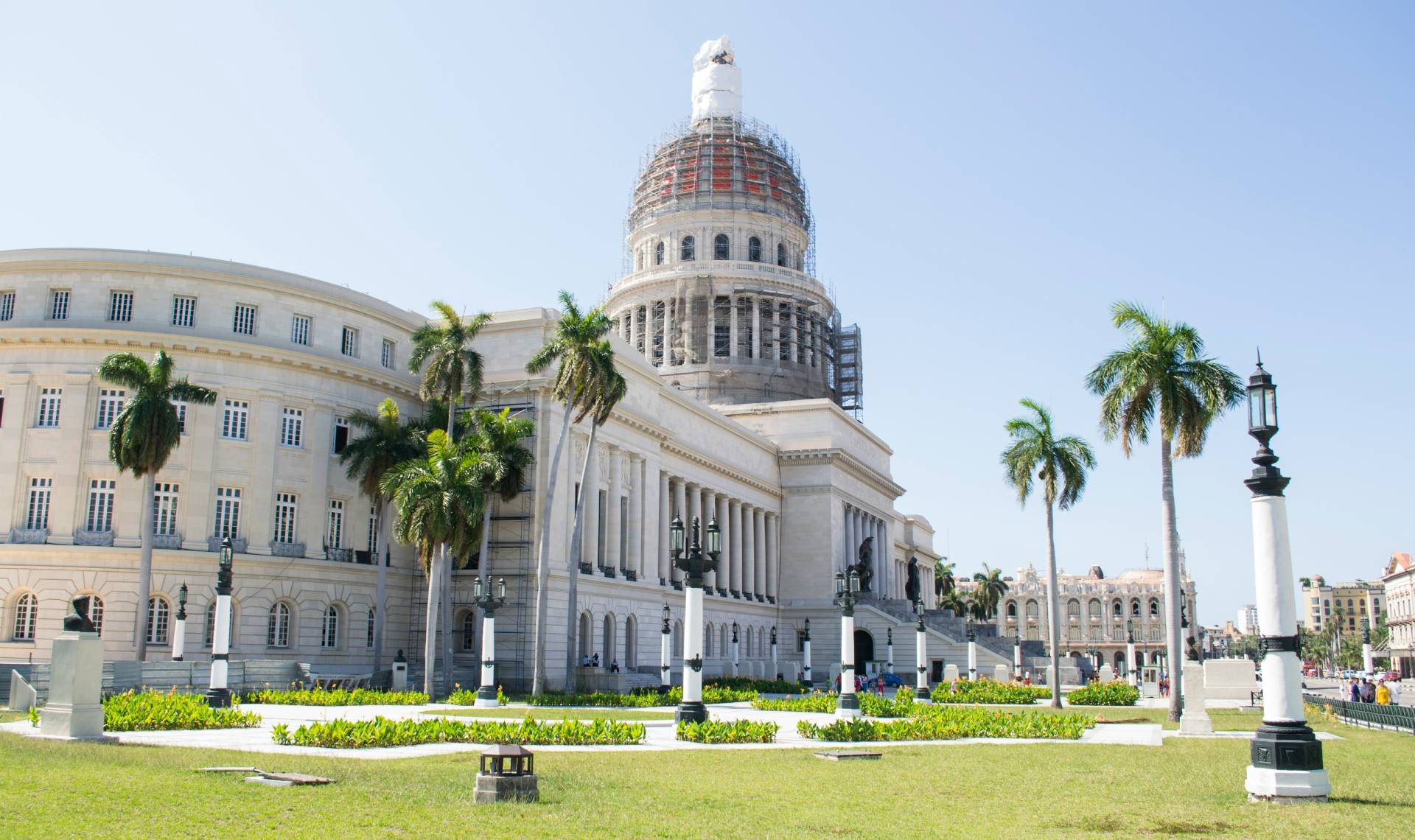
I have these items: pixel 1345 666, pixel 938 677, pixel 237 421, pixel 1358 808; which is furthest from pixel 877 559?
pixel 1345 666

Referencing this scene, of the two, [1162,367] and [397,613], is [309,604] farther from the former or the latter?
[1162,367]

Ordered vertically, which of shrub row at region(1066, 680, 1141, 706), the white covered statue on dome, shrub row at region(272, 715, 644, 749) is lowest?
shrub row at region(1066, 680, 1141, 706)

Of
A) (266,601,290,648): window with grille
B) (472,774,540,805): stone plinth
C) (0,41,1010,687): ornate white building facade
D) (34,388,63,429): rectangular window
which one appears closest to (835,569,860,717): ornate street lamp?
(0,41,1010,687): ornate white building facade

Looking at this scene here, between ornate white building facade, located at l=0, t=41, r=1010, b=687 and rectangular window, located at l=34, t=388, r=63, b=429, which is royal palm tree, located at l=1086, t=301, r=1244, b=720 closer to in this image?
ornate white building facade, located at l=0, t=41, r=1010, b=687

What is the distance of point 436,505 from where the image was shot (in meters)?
43.3

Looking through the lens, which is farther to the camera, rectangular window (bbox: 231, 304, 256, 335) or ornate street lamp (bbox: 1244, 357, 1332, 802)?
rectangular window (bbox: 231, 304, 256, 335)

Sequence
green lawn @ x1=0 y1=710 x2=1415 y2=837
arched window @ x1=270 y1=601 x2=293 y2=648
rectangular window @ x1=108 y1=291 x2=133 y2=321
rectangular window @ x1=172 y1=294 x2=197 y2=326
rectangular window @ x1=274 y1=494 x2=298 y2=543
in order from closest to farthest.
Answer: green lawn @ x1=0 y1=710 x2=1415 y2=837, rectangular window @ x1=108 y1=291 x2=133 y2=321, arched window @ x1=270 y1=601 x2=293 y2=648, rectangular window @ x1=172 y1=294 x2=197 y2=326, rectangular window @ x1=274 y1=494 x2=298 y2=543

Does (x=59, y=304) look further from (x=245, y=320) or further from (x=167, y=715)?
(x=167, y=715)

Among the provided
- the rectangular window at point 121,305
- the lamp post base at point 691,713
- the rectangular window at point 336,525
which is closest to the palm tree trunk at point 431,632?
the rectangular window at point 336,525

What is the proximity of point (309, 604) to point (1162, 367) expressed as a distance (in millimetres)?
34309

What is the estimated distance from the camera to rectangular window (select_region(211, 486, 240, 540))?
4756cm

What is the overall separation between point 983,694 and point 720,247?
59274 mm

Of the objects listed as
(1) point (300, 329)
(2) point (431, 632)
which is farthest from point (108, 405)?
(2) point (431, 632)

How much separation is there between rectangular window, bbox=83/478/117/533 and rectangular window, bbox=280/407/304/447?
6.63 m
